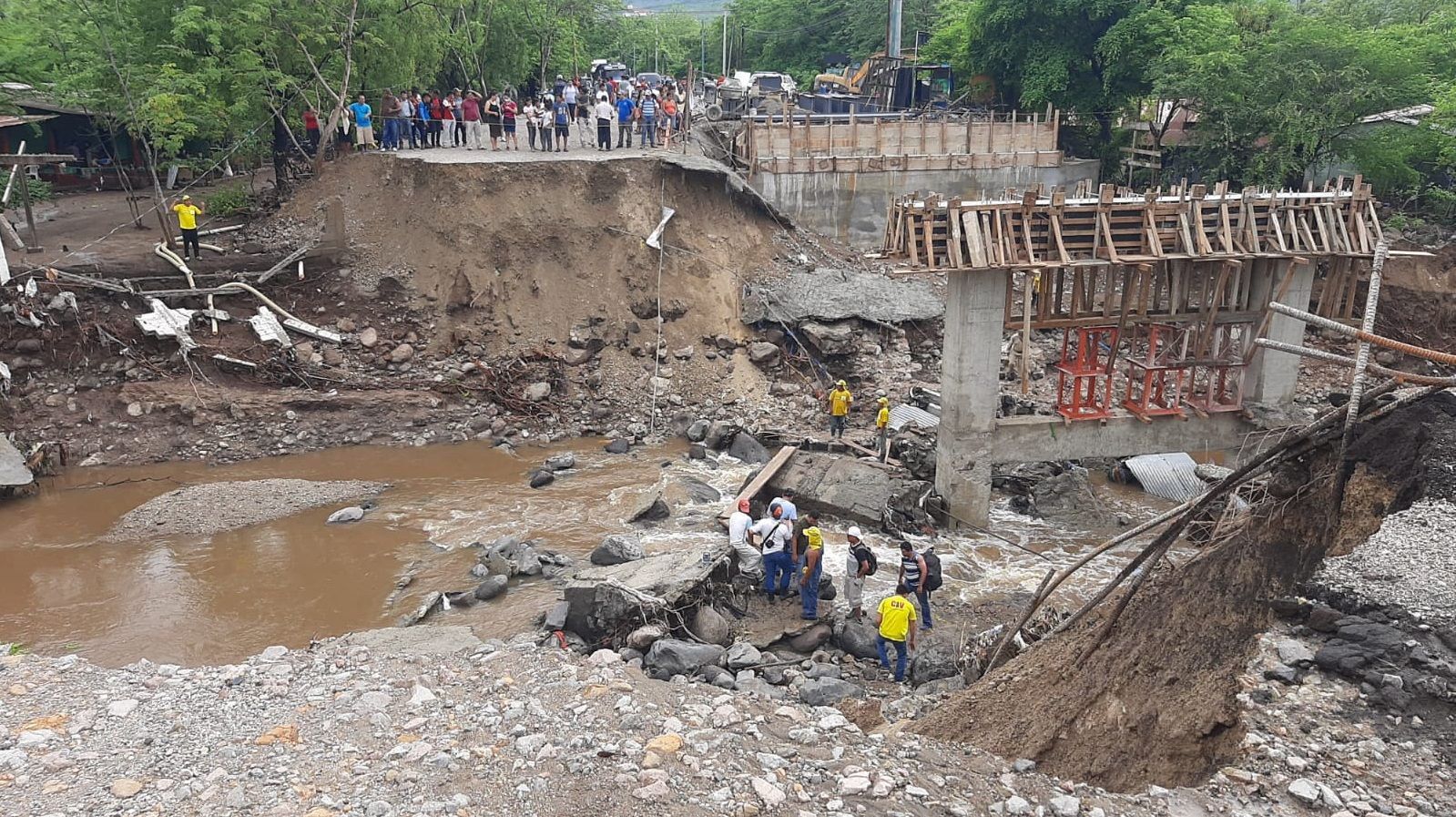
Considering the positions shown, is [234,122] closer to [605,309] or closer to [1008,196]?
[605,309]

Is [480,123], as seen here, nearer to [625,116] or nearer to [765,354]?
[625,116]

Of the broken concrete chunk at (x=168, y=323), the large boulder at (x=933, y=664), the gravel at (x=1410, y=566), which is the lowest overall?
the large boulder at (x=933, y=664)

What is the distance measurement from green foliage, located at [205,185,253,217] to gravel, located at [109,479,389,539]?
1136 centimetres

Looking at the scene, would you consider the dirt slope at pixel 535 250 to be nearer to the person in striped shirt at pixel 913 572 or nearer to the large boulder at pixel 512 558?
the large boulder at pixel 512 558

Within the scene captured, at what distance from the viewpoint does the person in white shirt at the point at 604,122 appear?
78.6ft

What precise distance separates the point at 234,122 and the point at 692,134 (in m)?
12.0

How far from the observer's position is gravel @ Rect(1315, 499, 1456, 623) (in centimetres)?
640

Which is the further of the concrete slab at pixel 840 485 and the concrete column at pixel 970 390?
the concrete slab at pixel 840 485

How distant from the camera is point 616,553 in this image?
524 inches

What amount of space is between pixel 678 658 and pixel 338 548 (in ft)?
23.0

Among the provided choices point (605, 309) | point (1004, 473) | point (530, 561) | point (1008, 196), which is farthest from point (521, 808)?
point (605, 309)

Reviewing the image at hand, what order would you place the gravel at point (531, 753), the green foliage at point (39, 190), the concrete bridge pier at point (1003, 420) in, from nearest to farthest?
the gravel at point (531, 753)
the concrete bridge pier at point (1003, 420)
the green foliage at point (39, 190)

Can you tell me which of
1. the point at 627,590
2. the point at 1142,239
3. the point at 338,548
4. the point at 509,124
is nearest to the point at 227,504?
the point at 338,548

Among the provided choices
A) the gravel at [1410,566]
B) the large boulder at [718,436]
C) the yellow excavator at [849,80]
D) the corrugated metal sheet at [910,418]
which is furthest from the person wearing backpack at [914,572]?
the yellow excavator at [849,80]
